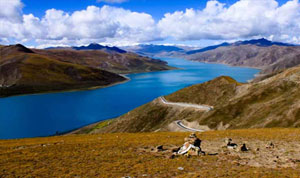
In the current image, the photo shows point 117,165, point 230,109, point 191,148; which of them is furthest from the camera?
point 230,109

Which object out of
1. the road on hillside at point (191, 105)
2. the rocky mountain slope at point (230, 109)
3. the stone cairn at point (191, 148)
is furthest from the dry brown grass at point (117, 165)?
the road on hillside at point (191, 105)

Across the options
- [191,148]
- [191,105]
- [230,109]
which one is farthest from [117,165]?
[191,105]

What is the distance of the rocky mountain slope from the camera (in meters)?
71.4

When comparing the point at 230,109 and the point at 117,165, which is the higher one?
the point at 117,165

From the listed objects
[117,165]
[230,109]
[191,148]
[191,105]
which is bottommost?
[191,105]

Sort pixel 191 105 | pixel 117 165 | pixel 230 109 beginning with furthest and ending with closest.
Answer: pixel 191 105 → pixel 230 109 → pixel 117 165

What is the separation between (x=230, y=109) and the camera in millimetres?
91938

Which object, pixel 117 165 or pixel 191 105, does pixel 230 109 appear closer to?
pixel 191 105

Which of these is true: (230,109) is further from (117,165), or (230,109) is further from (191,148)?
(117,165)

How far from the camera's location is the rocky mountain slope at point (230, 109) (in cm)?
7136

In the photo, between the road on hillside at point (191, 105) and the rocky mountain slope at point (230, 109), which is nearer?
the rocky mountain slope at point (230, 109)

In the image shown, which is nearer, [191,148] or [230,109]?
[191,148]

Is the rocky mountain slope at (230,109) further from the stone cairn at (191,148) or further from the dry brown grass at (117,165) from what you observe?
the dry brown grass at (117,165)

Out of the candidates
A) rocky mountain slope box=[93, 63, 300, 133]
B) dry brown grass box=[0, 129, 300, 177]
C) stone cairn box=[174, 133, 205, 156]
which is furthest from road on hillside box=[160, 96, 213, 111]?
dry brown grass box=[0, 129, 300, 177]
